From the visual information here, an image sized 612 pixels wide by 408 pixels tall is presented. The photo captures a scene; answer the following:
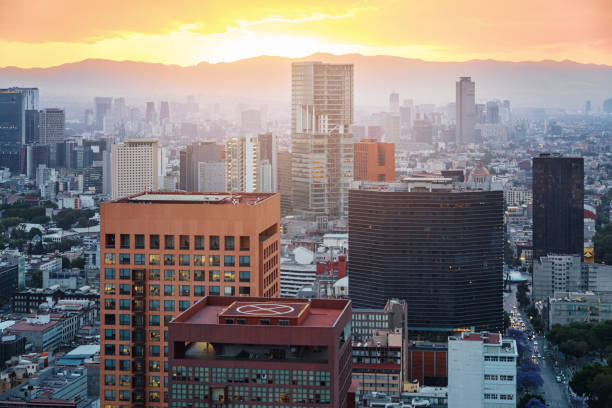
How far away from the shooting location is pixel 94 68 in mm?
93250

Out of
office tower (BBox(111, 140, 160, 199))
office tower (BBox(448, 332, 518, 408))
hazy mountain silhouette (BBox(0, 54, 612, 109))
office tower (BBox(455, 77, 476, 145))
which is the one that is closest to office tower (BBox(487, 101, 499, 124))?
hazy mountain silhouette (BBox(0, 54, 612, 109))

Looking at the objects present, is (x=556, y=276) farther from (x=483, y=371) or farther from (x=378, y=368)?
(x=483, y=371)

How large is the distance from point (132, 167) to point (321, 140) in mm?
13487

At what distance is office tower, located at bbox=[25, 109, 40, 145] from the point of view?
10081cm

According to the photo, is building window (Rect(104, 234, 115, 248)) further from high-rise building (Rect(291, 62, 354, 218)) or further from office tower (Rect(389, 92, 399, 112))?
office tower (Rect(389, 92, 399, 112))

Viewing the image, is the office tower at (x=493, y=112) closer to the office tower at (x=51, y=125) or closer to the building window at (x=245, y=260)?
the office tower at (x=51, y=125)

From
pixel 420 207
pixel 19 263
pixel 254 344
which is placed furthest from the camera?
pixel 19 263

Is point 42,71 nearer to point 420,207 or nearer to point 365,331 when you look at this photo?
point 420,207

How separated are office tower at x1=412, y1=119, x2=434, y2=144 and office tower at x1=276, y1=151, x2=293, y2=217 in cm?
3786

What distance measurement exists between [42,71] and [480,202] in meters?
57.7

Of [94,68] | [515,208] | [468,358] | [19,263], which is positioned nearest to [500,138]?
[515,208]

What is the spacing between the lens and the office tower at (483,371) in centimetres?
2334

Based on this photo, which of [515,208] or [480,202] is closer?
[480,202]

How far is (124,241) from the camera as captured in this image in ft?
55.2
